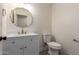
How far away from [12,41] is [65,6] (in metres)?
1.37

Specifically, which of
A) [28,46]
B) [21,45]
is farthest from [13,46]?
[28,46]

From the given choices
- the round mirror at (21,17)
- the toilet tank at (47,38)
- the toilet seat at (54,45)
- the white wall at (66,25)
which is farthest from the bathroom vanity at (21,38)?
the white wall at (66,25)

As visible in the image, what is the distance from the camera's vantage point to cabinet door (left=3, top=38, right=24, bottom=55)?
1.87 metres

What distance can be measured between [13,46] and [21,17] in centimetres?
61

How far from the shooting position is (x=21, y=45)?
2.01 m

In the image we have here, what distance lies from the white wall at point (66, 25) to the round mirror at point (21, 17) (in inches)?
22.5

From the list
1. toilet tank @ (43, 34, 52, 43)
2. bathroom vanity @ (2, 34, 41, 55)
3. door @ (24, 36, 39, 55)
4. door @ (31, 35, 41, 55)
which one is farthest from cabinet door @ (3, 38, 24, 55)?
toilet tank @ (43, 34, 52, 43)

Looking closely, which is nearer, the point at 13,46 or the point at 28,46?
the point at 13,46

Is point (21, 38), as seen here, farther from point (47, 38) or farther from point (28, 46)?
point (47, 38)

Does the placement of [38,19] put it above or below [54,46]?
above

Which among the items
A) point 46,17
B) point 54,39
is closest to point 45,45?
point 54,39

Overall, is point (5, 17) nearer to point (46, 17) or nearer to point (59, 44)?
point (46, 17)

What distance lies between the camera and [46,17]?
2.14m

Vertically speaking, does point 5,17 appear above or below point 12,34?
above
